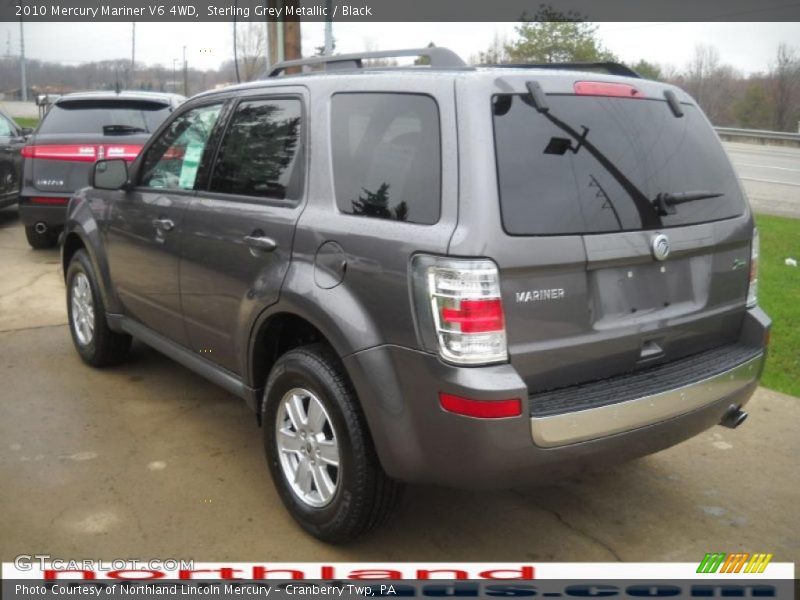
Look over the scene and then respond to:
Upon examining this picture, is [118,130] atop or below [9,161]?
atop

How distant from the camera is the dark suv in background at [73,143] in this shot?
8.45 meters

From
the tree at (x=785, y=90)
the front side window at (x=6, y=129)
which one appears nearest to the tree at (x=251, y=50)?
the front side window at (x=6, y=129)

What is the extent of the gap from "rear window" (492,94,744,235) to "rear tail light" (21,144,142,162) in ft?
21.2

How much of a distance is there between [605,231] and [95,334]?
3558 millimetres

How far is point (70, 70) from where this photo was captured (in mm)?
35781

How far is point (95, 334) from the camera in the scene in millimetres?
5137

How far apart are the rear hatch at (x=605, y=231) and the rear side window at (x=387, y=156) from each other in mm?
245

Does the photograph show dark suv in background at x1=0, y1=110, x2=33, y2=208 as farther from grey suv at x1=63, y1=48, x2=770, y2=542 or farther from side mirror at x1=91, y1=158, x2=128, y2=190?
grey suv at x1=63, y1=48, x2=770, y2=542

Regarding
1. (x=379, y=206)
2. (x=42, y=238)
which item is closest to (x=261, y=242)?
(x=379, y=206)

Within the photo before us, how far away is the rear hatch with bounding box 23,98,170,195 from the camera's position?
8.44 meters

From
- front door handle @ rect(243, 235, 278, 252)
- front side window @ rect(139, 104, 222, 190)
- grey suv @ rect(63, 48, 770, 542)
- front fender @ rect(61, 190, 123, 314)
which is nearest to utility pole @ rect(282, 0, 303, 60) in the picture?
front fender @ rect(61, 190, 123, 314)

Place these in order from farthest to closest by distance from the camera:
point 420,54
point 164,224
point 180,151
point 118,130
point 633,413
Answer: point 118,130
point 180,151
point 164,224
point 420,54
point 633,413

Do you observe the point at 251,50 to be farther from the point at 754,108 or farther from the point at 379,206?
the point at 754,108

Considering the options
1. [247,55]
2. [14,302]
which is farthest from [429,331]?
[247,55]
